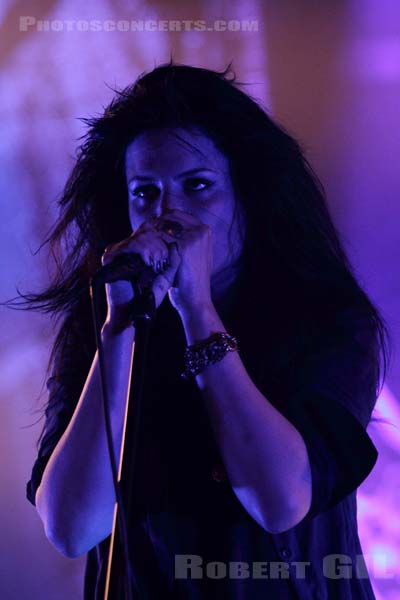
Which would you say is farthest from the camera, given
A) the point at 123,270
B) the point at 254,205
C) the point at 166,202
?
the point at 254,205

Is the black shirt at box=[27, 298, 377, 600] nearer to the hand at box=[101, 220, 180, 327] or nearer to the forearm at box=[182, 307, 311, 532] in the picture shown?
the forearm at box=[182, 307, 311, 532]

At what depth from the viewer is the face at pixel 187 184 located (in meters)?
1.26

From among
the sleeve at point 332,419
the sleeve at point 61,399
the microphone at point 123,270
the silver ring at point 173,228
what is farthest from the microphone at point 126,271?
the sleeve at point 61,399

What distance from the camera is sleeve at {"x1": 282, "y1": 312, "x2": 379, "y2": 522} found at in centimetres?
106

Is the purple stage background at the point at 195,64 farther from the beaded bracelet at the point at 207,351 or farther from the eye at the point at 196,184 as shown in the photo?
the beaded bracelet at the point at 207,351

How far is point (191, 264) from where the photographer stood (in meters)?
1.04

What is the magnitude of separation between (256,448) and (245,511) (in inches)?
6.8

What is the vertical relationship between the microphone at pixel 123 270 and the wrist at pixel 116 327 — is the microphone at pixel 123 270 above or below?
above

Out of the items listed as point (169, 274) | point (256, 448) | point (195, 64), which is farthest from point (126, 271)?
point (195, 64)

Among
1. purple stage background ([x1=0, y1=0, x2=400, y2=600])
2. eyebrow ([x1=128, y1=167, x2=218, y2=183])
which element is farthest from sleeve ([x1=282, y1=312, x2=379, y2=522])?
purple stage background ([x1=0, y1=0, x2=400, y2=600])

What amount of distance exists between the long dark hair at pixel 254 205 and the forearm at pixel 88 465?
31 cm

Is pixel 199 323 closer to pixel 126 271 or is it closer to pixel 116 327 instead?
pixel 116 327

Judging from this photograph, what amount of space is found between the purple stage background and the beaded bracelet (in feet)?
2.81

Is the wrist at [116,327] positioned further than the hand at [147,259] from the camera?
Yes
